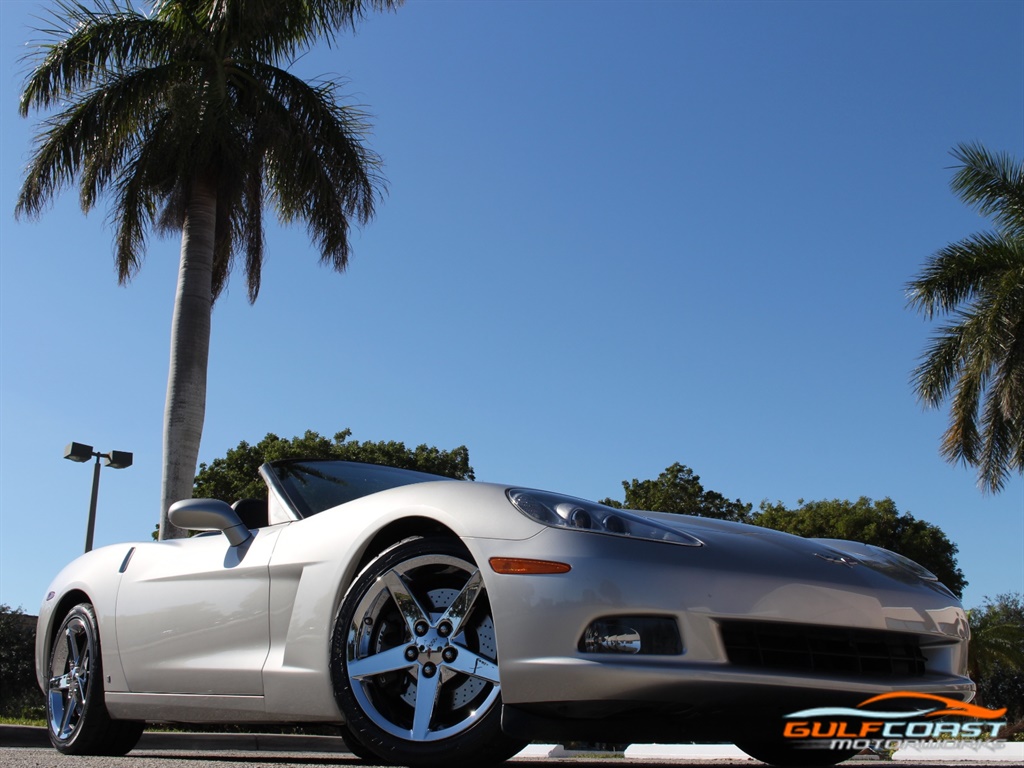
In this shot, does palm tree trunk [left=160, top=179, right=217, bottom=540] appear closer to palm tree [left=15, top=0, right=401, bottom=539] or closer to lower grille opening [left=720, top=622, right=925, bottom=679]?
palm tree [left=15, top=0, right=401, bottom=539]

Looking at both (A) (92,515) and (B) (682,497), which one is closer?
(A) (92,515)

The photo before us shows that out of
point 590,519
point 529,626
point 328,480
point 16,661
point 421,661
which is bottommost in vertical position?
point 16,661

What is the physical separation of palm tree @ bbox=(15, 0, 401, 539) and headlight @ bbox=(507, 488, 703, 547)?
10881 mm

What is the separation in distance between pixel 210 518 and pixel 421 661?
1.28 metres

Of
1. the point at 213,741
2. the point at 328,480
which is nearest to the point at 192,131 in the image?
the point at 213,741

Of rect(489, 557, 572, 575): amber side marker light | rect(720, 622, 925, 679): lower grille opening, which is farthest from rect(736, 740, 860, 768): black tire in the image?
rect(489, 557, 572, 575): amber side marker light

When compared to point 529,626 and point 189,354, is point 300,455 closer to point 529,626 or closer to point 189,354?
point 189,354

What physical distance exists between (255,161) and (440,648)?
12748mm

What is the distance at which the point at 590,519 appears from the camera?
2971 millimetres

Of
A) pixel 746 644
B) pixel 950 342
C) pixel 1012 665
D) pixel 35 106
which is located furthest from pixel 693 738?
pixel 1012 665

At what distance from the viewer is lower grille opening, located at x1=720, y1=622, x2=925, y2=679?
2.89 metres

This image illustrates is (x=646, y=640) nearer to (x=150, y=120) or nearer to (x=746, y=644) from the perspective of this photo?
(x=746, y=644)

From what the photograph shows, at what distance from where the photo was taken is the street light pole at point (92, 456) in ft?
58.3

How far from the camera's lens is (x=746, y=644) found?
2.90 m
